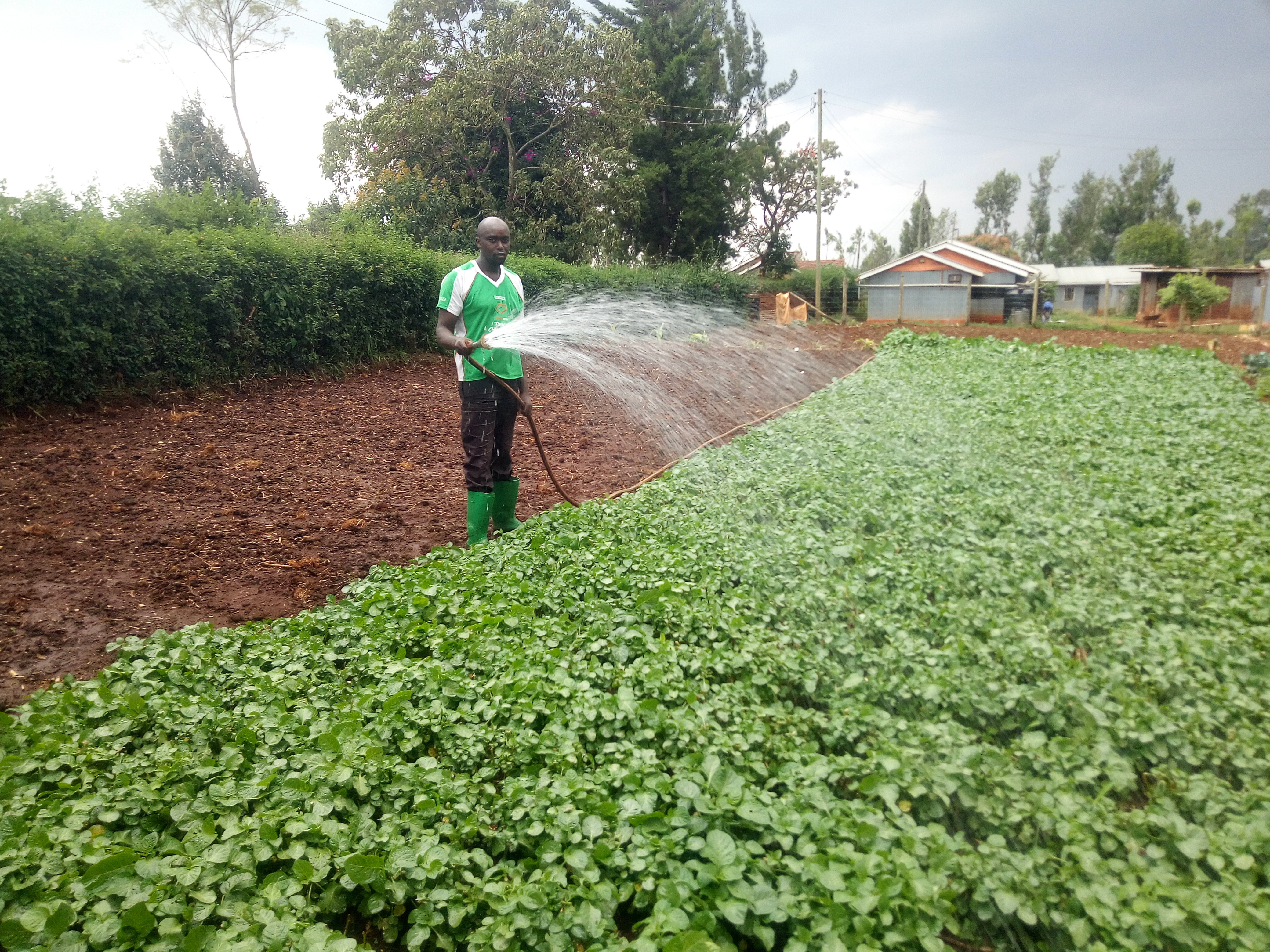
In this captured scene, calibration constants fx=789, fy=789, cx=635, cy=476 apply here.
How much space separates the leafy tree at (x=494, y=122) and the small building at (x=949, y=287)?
38.3 ft

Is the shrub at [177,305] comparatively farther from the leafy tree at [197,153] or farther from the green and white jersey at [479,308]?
the leafy tree at [197,153]

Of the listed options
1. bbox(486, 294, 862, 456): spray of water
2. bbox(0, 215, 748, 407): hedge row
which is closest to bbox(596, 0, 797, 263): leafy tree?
bbox(486, 294, 862, 456): spray of water

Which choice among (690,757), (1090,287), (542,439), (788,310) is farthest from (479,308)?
(1090,287)

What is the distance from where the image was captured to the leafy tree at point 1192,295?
25.9m

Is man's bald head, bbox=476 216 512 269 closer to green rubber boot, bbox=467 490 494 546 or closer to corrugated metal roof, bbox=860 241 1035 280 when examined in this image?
green rubber boot, bbox=467 490 494 546

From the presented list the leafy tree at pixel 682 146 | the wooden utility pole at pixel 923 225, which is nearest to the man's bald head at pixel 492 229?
the leafy tree at pixel 682 146

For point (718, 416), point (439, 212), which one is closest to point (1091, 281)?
point (439, 212)

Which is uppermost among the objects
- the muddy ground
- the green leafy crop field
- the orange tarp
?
the orange tarp

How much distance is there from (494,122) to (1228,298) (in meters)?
27.0

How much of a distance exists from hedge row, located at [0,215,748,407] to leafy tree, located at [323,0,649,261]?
301 inches

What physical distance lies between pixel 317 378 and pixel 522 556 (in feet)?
25.5

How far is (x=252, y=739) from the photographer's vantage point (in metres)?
2.89

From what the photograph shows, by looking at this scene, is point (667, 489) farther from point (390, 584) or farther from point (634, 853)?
point (634, 853)

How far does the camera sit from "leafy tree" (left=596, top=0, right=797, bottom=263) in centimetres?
2992
